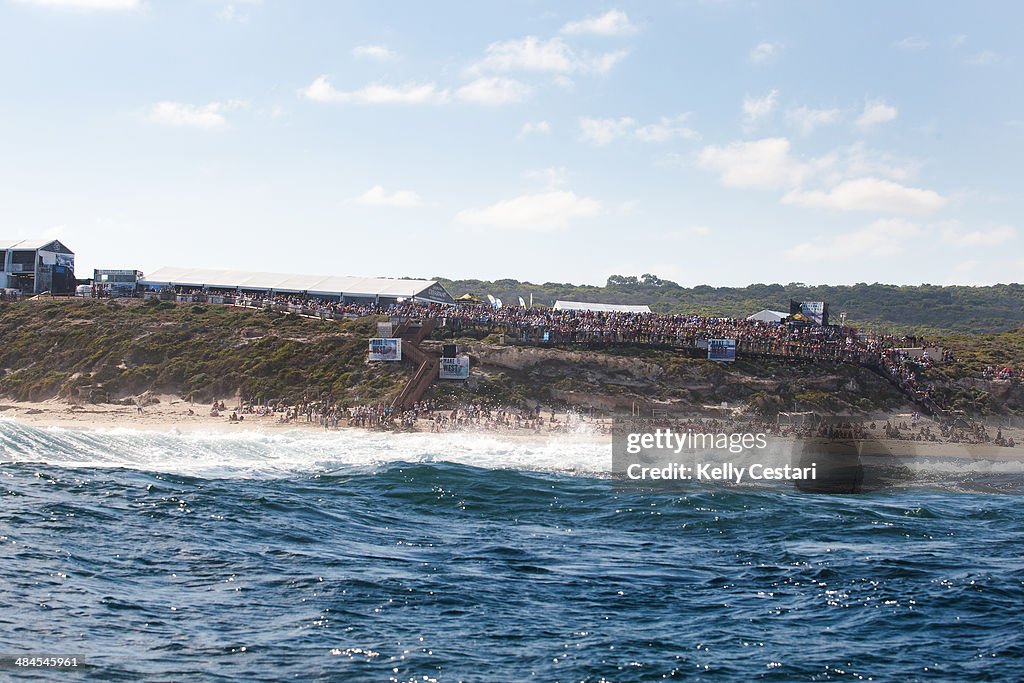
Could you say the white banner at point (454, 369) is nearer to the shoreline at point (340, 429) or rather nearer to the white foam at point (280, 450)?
the shoreline at point (340, 429)

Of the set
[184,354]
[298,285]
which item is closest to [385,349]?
[184,354]

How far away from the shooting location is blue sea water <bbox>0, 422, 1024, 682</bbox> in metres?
17.2

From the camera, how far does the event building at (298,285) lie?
7450 centimetres

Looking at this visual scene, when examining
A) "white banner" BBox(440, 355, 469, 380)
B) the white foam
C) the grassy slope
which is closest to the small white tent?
the grassy slope

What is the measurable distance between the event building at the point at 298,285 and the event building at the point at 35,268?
5.87m

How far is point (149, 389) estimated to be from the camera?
54250 mm

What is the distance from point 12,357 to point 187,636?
49.2 metres

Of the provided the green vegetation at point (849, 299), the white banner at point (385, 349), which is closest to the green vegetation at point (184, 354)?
the white banner at point (385, 349)

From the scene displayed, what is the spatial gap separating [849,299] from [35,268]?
120737 millimetres

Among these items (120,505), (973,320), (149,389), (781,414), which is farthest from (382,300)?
(973,320)

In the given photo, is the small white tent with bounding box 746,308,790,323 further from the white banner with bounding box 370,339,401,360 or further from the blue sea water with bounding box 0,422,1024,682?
the blue sea water with bounding box 0,422,1024,682

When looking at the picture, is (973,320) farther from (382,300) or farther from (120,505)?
(120,505)

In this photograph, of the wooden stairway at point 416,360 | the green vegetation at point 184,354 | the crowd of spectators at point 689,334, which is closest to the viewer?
the wooden stairway at point 416,360

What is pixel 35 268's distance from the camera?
77.1 m
